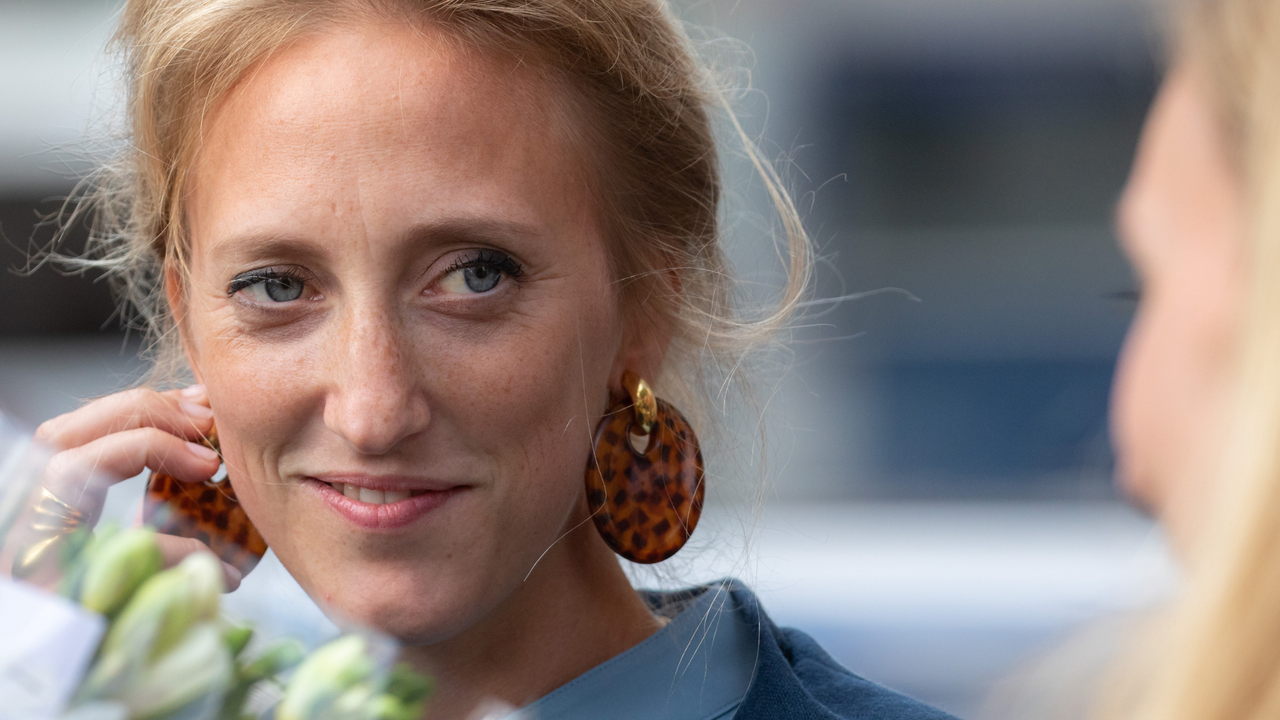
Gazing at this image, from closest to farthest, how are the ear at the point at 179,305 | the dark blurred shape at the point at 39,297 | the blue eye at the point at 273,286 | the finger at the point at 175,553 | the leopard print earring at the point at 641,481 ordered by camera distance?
the finger at the point at 175,553 → the blue eye at the point at 273,286 → the leopard print earring at the point at 641,481 → the ear at the point at 179,305 → the dark blurred shape at the point at 39,297

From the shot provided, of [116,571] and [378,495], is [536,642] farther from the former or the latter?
[116,571]

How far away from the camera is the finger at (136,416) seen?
5.60 ft

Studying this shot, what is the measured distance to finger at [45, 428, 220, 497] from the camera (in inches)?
64.4

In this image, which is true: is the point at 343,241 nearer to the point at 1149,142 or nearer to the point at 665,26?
the point at 665,26

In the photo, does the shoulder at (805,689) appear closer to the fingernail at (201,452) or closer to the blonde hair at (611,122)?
the blonde hair at (611,122)

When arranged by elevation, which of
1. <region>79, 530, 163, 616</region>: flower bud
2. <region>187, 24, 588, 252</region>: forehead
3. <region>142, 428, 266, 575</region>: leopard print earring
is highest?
<region>187, 24, 588, 252</region>: forehead

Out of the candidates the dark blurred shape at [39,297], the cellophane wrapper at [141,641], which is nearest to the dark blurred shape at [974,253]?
the dark blurred shape at [39,297]

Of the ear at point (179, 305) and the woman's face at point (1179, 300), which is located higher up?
the woman's face at point (1179, 300)

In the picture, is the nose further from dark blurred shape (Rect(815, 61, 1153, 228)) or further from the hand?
dark blurred shape (Rect(815, 61, 1153, 228))

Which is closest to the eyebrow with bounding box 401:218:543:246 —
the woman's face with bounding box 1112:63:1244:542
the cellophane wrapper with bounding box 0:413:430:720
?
the cellophane wrapper with bounding box 0:413:430:720

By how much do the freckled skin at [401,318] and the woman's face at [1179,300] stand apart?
73 cm

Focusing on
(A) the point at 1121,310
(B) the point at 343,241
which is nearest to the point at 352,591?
(B) the point at 343,241

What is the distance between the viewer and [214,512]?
173 cm

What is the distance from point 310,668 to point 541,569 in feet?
2.45
